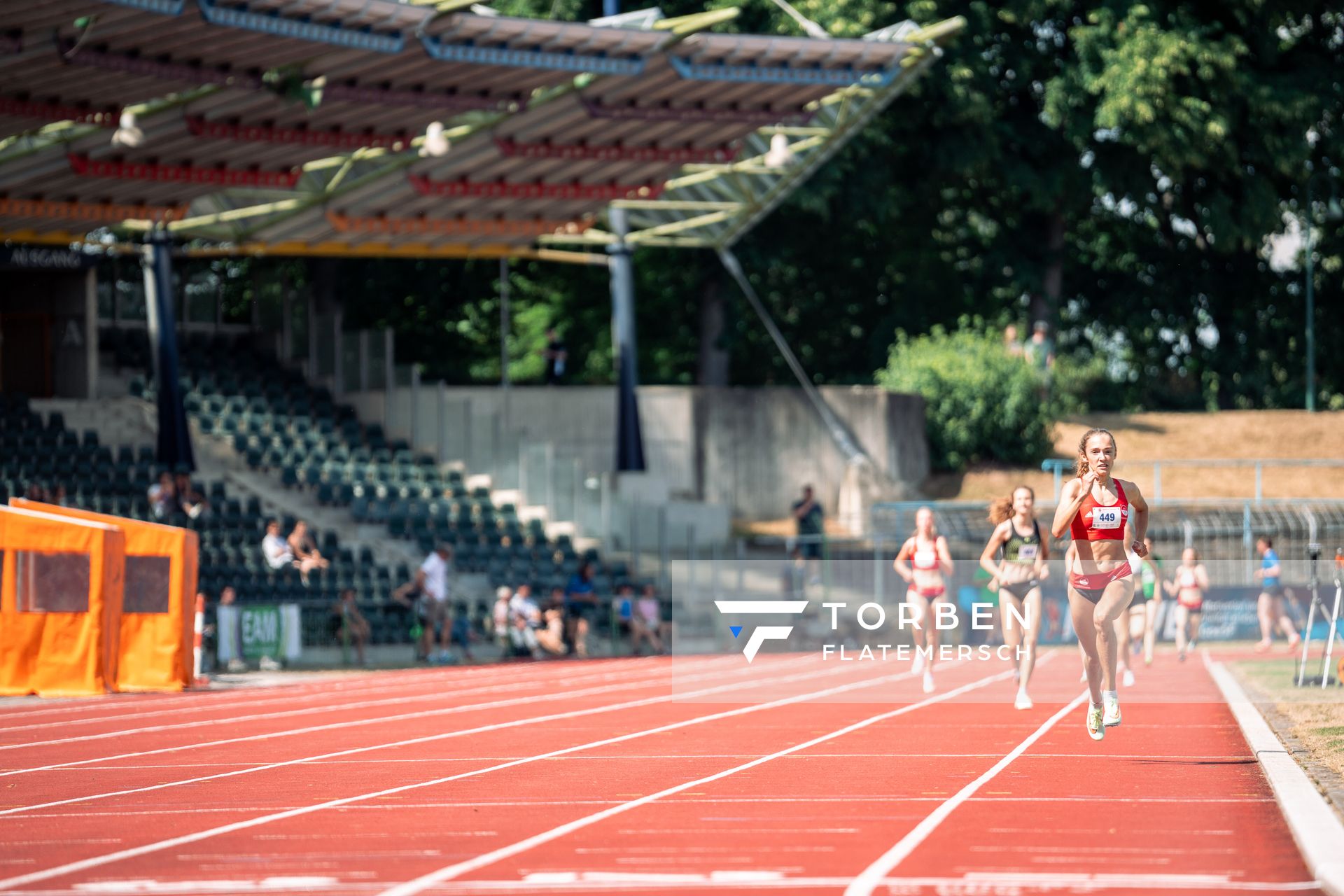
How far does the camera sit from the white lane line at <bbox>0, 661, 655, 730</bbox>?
19630 millimetres

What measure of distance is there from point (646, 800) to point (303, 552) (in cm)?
2162

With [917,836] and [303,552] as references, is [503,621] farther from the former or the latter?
[917,836]

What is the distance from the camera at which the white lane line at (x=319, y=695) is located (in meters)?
19.6

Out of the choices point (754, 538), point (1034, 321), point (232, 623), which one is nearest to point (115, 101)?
point (232, 623)

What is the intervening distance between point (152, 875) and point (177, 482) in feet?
82.9

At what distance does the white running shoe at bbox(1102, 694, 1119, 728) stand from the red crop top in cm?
119

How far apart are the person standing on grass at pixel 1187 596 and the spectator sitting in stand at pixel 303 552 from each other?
13.0 metres

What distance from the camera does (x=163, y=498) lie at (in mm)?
31859

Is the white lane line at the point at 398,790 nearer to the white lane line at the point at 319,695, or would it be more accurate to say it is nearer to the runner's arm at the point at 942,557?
the runner's arm at the point at 942,557

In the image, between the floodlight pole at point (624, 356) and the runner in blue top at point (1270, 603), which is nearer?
the runner in blue top at point (1270, 603)

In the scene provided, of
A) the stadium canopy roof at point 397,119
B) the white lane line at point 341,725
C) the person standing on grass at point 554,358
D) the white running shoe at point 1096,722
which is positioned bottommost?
the white lane line at point 341,725

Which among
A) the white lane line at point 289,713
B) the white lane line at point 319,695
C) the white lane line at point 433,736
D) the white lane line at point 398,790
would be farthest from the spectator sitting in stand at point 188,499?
the white lane line at point 398,790

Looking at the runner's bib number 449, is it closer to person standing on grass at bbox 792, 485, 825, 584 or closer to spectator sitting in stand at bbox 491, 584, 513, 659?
spectator sitting in stand at bbox 491, 584, 513, 659

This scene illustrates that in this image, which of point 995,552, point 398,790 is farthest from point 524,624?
point 398,790
